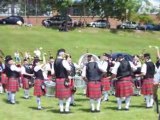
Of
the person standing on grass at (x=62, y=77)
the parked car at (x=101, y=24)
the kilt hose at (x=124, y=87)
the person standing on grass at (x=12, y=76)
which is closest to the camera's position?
the person standing on grass at (x=62, y=77)

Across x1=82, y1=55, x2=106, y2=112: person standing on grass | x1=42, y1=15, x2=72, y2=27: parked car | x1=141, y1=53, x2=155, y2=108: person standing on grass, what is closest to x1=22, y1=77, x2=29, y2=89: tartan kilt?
x1=82, y1=55, x2=106, y2=112: person standing on grass

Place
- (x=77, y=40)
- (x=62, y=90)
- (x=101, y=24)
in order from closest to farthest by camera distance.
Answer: (x=62, y=90) < (x=77, y=40) < (x=101, y=24)

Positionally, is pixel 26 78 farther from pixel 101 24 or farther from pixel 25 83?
pixel 101 24

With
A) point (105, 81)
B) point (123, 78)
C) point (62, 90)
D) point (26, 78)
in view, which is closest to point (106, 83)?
point (105, 81)

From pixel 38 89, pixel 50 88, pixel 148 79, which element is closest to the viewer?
pixel 50 88

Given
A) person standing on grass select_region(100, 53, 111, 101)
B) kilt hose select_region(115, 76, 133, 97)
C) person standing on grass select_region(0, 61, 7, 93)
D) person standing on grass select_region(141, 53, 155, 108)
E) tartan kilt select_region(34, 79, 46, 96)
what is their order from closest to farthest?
kilt hose select_region(115, 76, 133, 97)
tartan kilt select_region(34, 79, 46, 96)
person standing on grass select_region(141, 53, 155, 108)
person standing on grass select_region(100, 53, 111, 101)
person standing on grass select_region(0, 61, 7, 93)

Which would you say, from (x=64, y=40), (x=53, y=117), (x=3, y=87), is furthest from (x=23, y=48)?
(x=53, y=117)

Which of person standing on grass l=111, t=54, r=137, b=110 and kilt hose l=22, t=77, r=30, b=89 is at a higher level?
person standing on grass l=111, t=54, r=137, b=110

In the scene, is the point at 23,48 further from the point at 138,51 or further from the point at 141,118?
the point at 141,118

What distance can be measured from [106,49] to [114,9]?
12.1 m

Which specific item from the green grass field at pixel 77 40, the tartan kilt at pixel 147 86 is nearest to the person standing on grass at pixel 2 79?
the tartan kilt at pixel 147 86

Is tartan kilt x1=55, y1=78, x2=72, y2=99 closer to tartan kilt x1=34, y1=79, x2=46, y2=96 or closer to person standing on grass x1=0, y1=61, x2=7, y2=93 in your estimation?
tartan kilt x1=34, y1=79, x2=46, y2=96

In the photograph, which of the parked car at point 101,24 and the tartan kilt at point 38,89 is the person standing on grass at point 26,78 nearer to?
the tartan kilt at point 38,89

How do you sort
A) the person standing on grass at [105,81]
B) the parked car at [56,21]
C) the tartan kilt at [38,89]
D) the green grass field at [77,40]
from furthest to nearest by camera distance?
the parked car at [56,21]
the green grass field at [77,40]
the person standing on grass at [105,81]
the tartan kilt at [38,89]
